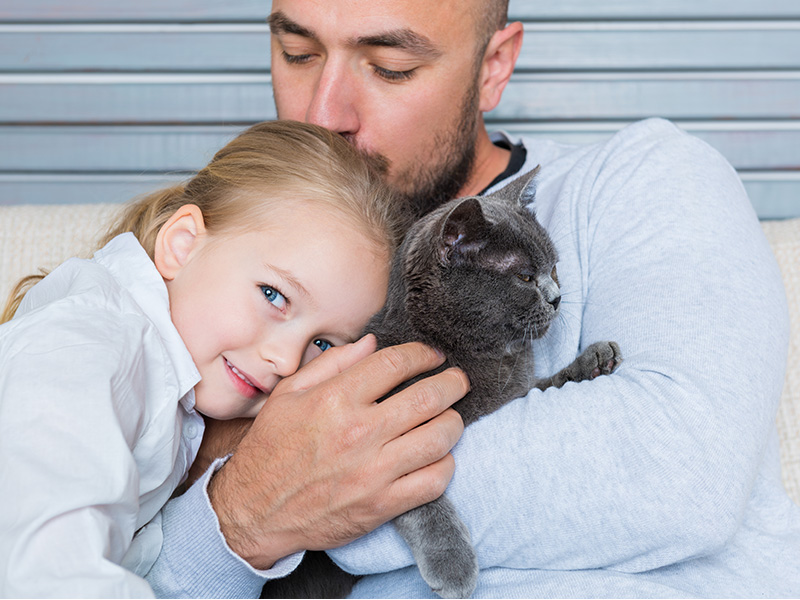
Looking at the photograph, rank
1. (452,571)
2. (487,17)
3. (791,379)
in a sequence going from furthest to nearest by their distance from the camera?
(791,379)
(487,17)
(452,571)

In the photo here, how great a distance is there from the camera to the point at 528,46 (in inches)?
92.1

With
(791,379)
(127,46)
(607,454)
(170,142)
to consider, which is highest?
(127,46)

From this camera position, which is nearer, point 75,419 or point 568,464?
point 75,419

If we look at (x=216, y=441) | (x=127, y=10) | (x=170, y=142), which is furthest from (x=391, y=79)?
(x=127, y=10)

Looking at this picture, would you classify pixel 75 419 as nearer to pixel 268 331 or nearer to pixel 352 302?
pixel 268 331

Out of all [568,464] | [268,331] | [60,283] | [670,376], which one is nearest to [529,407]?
[568,464]

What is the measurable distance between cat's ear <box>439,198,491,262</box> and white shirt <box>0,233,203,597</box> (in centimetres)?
46

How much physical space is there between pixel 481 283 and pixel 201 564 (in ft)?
2.06

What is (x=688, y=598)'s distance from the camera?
0.97 metres

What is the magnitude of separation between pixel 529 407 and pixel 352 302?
0.36 metres

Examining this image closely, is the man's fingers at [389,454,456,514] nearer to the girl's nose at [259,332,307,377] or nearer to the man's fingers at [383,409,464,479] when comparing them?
the man's fingers at [383,409,464,479]

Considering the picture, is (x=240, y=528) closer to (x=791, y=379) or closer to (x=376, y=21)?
(x=376, y=21)


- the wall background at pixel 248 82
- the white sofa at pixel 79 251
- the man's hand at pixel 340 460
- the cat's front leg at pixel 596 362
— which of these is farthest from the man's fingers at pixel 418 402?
the wall background at pixel 248 82

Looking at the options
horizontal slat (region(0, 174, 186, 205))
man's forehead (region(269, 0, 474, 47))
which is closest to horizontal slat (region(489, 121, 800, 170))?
man's forehead (region(269, 0, 474, 47))
